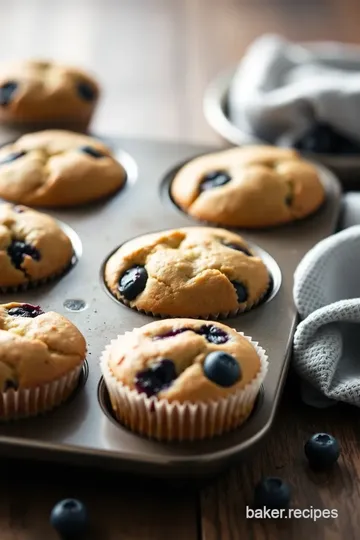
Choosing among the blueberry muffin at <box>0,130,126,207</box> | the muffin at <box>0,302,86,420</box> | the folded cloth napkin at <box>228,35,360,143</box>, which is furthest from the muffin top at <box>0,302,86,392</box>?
the folded cloth napkin at <box>228,35,360,143</box>

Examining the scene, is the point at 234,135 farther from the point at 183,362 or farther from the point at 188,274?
the point at 183,362

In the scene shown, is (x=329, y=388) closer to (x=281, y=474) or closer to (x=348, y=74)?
(x=281, y=474)

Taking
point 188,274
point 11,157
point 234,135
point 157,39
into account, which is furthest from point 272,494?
point 157,39

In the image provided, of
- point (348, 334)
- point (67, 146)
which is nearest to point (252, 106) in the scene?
point (67, 146)

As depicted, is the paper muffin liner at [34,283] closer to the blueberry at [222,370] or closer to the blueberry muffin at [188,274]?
the blueberry muffin at [188,274]

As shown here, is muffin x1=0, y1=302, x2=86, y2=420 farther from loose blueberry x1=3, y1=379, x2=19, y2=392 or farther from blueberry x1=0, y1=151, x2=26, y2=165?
blueberry x1=0, y1=151, x2=26, y2=165
